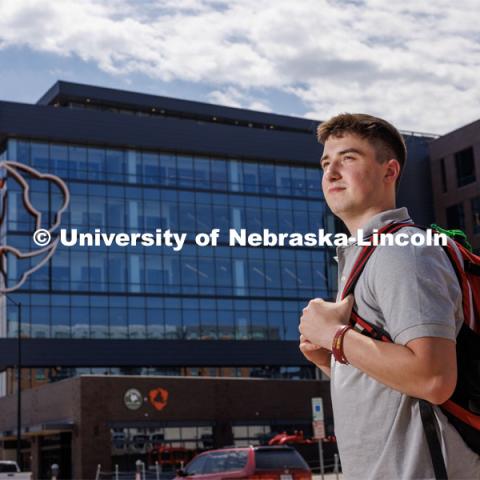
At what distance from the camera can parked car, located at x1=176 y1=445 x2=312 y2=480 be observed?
76.3 ft

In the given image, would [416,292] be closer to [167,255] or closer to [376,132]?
[376,132]

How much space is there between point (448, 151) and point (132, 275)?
25.5m

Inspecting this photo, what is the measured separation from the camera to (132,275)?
7094 centimetres

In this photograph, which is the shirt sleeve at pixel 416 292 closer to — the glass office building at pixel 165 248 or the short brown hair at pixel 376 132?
the short brown hair at pixel 376 132

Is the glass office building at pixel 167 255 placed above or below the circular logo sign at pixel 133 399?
above

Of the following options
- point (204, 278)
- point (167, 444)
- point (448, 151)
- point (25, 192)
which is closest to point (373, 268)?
point (167, 444)

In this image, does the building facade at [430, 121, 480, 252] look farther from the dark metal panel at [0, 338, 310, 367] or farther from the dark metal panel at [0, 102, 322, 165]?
the dark metal panel at [0, 338, 310, 367]

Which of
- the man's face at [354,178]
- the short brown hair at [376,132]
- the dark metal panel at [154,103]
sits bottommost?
the man's face at [354,178]

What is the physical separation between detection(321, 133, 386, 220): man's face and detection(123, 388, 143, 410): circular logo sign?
4990 cm

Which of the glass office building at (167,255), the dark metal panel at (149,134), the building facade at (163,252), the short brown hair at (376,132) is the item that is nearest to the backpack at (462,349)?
the short brown hair at (376,132)

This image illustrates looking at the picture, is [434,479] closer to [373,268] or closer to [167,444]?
[373,268]

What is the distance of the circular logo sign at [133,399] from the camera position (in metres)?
52.2

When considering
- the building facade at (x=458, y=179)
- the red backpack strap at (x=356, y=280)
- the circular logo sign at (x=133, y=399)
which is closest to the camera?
the red backpack strap at (x=356, y=280)

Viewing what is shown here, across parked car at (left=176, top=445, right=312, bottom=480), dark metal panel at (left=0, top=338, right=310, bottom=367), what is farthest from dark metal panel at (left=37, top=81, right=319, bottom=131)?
parked car at (left=176, top=445, right=312, bottom=480)
